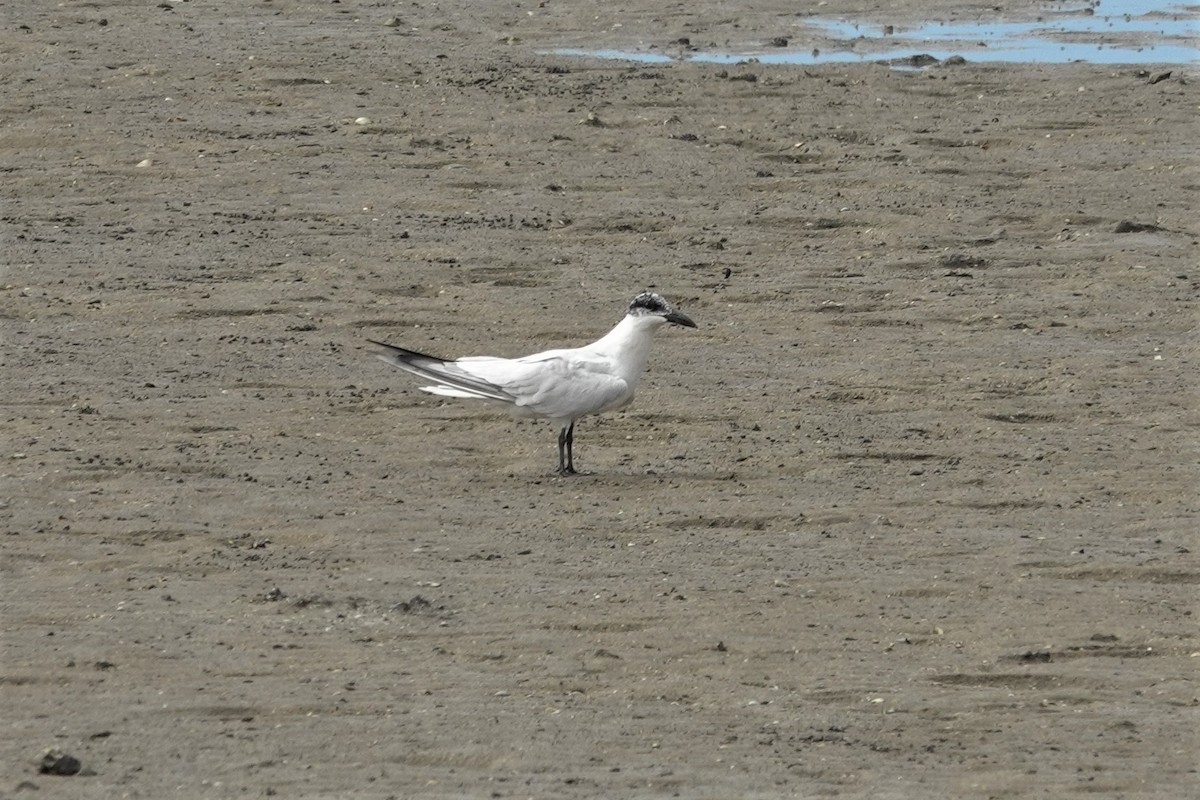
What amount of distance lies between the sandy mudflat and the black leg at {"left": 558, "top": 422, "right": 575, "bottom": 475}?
0.15 metres

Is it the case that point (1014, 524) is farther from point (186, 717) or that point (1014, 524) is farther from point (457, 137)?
point (457, 137)

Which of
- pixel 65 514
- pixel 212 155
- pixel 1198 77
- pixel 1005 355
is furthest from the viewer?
pixel 1198 77

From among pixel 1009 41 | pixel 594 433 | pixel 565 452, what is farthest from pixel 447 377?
pixel 1009 41

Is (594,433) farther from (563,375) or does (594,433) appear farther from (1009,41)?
(1009,41)

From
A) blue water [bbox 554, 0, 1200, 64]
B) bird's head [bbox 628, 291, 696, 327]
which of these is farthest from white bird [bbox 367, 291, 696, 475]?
blue water [bbox 554, 0, 1200, 64]

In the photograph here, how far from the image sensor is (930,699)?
6.05 metres

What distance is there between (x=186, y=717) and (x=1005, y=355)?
5251 mm

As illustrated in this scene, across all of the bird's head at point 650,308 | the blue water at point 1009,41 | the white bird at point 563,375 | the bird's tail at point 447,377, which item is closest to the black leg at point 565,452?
the white bird at point 563,375

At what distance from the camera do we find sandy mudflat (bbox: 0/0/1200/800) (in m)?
5.82

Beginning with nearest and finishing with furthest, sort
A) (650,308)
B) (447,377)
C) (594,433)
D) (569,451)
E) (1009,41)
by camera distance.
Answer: (569,451) < (447,377) < (650,308) < (594,433) < (1009,41)

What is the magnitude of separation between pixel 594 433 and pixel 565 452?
2.39 feet

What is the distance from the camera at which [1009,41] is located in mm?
17828

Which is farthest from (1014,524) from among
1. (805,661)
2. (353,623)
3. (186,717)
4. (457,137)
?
(457,137)

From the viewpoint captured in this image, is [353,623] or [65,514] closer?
[353,623]
